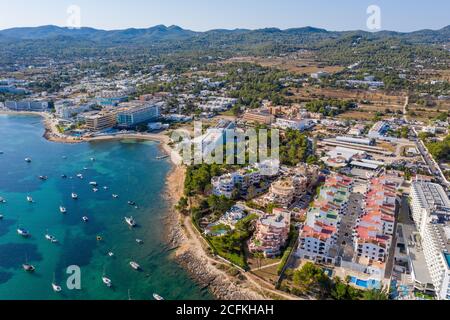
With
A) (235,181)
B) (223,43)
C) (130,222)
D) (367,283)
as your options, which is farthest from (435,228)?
(223,43)

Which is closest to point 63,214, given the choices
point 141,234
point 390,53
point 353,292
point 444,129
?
point 141,234

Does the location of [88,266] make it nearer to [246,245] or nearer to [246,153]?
[246,245]

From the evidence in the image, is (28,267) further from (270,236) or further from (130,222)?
(270,236)

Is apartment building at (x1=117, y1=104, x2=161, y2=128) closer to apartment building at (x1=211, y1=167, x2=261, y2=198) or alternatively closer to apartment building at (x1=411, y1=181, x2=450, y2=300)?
apartment building at (x1=211, y1=167, x2=261, y2=198)

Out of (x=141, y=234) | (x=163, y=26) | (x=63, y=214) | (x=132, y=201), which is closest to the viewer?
(x=141, y=234)

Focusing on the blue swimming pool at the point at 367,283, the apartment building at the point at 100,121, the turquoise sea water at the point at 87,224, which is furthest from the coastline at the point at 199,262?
the apartment building at the point at 100,121
